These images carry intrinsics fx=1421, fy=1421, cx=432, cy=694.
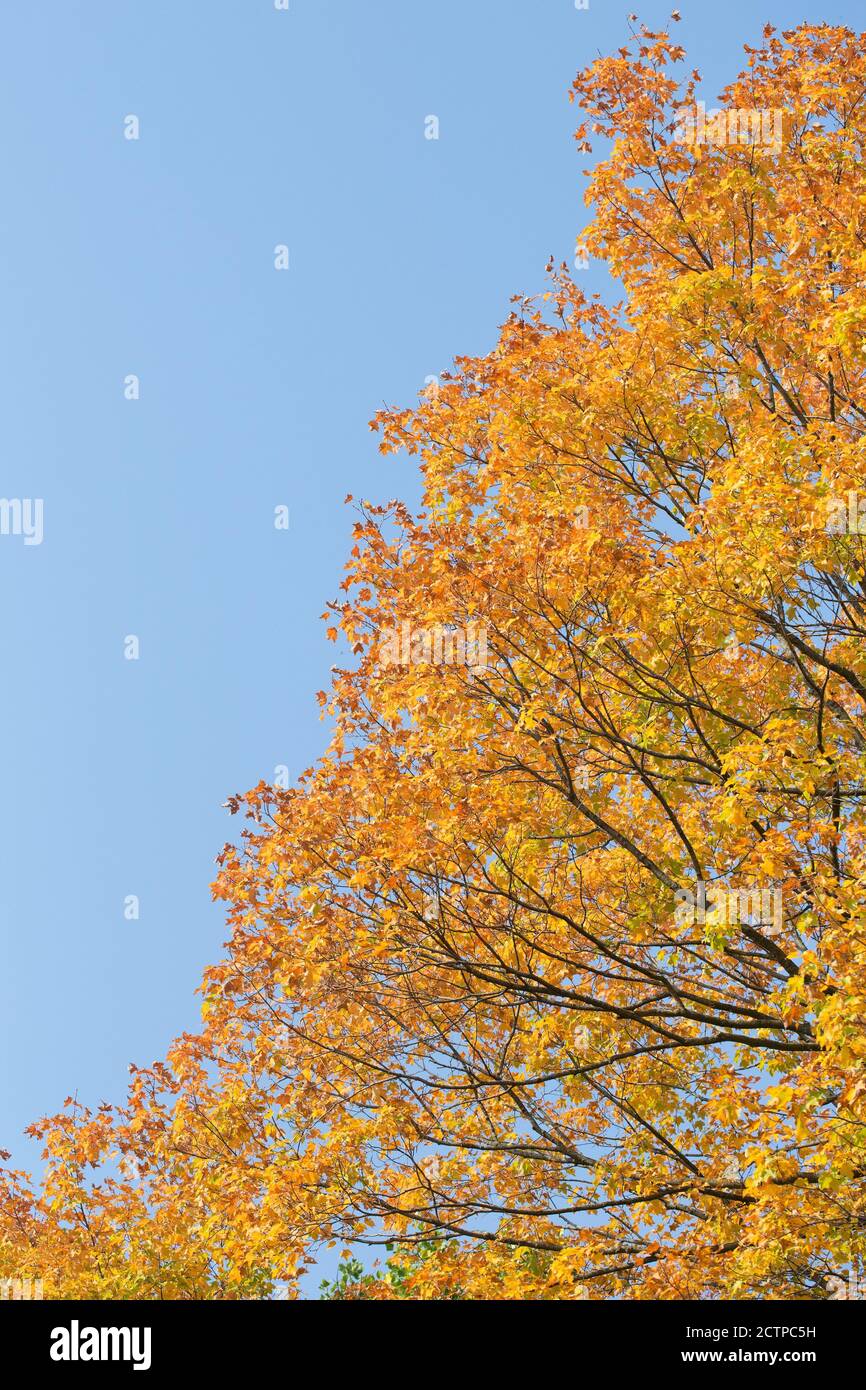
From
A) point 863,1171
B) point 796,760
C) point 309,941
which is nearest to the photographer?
point 863,1171

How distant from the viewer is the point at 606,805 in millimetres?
10469

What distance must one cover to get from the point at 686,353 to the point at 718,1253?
6868 millimetres

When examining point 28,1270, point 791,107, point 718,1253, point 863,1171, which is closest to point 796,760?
point 863,1171

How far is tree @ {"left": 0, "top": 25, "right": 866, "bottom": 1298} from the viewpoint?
9.38m

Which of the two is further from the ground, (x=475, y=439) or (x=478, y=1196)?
(x=475, y=439)

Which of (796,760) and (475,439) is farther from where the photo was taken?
(475,439)

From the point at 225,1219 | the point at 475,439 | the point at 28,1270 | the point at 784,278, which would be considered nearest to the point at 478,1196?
the point at 225,1219

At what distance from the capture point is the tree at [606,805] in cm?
938

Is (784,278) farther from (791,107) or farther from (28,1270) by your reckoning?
(28,1270)

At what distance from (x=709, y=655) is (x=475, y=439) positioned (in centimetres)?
346

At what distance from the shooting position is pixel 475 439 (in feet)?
41.7

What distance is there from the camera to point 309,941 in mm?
10586
